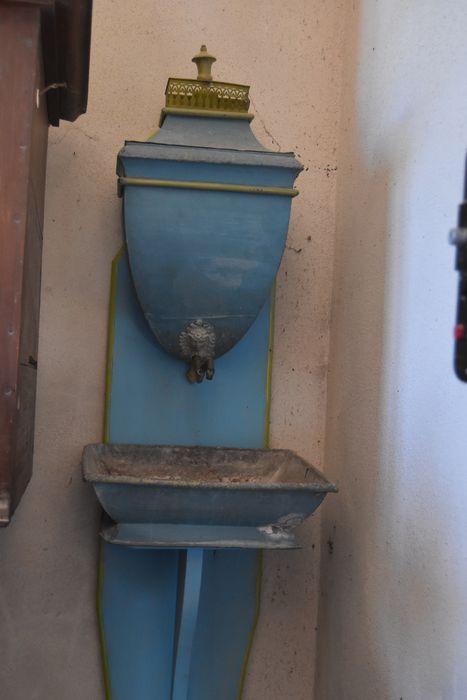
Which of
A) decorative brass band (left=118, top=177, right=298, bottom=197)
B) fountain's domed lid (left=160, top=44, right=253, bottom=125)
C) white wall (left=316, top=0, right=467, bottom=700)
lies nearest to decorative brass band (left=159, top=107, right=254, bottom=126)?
fountain's domed lid (left=160, top=44, right=253, bottom=125)

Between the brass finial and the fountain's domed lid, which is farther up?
the brass finial

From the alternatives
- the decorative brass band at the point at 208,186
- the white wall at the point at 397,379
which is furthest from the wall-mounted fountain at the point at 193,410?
the white wall at the point at 397,379

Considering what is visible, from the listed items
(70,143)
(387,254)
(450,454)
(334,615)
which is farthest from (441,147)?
(334,615)

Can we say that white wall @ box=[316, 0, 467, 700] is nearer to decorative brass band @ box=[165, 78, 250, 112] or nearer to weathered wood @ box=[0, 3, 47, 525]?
decorative brass band @ box=[165, 78, 250, 112]

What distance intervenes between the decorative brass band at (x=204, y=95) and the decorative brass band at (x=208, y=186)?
218 millimetres

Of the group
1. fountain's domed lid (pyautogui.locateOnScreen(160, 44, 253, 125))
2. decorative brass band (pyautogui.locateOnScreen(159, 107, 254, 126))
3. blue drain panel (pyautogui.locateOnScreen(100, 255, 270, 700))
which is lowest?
blue drain panel (pyautogui.locateOnScreen(100, 255, 270, 700))

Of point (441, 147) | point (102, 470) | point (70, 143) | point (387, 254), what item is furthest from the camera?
point (70, 143)

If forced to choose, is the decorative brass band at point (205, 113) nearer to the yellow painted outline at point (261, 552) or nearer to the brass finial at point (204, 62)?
the brass finial at point (204, 62)

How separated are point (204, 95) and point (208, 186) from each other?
25 centimetres

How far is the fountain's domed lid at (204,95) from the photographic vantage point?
2266mm

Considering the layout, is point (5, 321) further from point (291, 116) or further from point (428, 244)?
point (291, 116)

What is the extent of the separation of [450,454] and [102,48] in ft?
4.79

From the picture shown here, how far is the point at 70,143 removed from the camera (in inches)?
95.3

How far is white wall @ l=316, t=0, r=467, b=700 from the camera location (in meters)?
1.71
